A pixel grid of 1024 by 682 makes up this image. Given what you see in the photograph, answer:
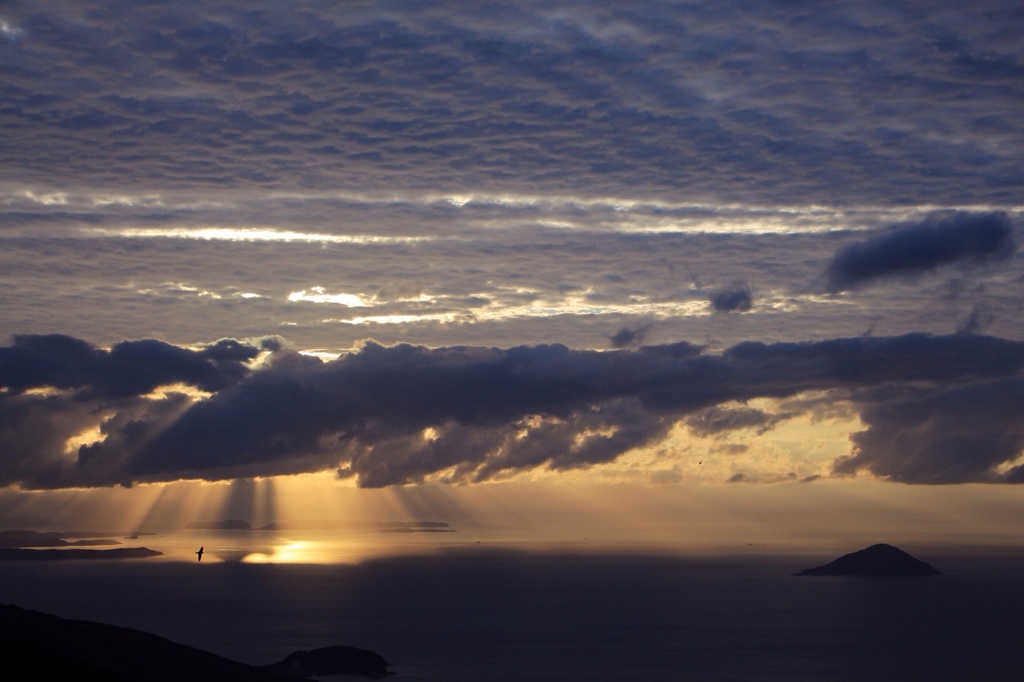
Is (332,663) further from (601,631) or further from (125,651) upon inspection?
(601,631)

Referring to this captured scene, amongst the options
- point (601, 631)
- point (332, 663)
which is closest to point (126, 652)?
point (332, 663)

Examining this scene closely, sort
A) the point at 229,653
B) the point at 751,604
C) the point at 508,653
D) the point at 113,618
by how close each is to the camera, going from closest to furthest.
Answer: the point at 229,653
the point at 508,653
the point at 113,618
the point at 751,604

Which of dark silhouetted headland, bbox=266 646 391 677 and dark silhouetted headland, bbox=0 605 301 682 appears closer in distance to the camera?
dark silhouetted headland, bbox=0 605 301 682

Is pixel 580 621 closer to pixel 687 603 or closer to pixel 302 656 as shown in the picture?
pixel 687 603

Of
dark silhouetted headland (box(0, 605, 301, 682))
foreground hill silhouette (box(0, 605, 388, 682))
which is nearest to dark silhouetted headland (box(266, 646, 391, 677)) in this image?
foreground hill silhouette (box(0, 605, 388, 682))

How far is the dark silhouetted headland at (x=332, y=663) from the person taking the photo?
94125 mm

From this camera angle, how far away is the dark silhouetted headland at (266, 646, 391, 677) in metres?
94.1

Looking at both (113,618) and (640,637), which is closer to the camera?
(640,637)

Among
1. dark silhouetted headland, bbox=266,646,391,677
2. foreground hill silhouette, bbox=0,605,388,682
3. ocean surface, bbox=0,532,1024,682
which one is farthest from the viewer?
ocean surface, bbox=0,532,1024,682

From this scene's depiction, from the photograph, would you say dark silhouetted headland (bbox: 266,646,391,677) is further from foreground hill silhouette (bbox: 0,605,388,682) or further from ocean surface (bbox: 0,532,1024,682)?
Answer: foreground hill silhouette (bbox: 0,605,388,682)

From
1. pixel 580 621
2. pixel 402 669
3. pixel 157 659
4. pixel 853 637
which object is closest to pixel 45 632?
pixel 157 659

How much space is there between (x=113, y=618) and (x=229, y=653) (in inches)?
1934

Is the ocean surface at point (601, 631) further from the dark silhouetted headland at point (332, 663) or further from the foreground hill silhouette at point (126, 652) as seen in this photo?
the foreground hill silhouette at point (126, 652)

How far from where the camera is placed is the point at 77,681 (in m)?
50.1
